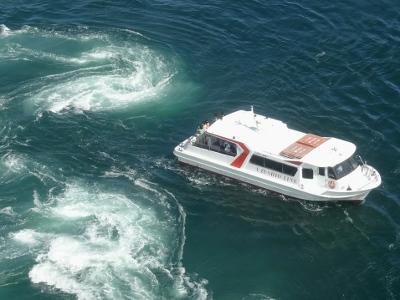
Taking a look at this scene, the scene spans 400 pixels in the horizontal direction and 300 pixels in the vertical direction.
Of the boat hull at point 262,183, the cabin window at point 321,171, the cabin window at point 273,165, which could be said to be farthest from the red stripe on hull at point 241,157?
the cabin window at point 321,171

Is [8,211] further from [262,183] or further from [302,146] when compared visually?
[302,146]

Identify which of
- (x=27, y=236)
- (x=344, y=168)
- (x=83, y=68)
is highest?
(x=83, y=68)

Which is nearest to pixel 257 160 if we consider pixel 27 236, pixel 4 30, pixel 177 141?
pixel 177 141

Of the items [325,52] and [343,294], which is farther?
[325,52]

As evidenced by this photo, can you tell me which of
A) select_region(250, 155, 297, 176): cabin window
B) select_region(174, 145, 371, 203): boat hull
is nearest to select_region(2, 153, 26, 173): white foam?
select_region(174, 145, 371, 203): boat hull

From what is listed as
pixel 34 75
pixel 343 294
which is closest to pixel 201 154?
pixel 343 294

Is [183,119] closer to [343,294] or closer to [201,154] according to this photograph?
[201,154]

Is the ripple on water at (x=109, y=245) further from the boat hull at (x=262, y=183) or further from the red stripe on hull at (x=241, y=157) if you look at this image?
the red stripe on hull at (x=241, y=157)
